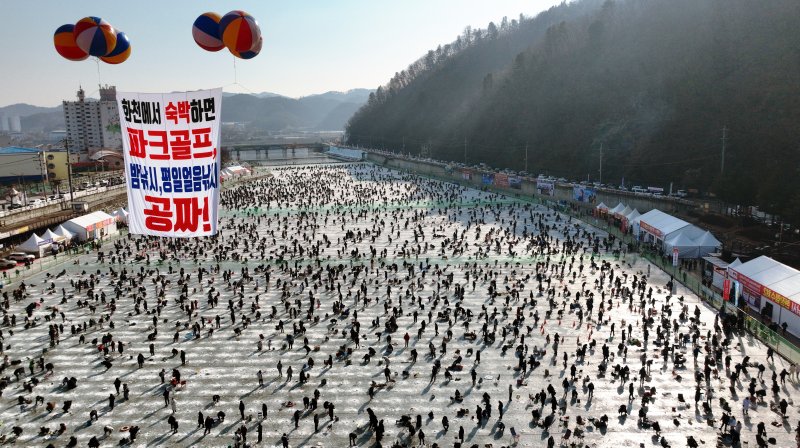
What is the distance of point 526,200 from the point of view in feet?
215

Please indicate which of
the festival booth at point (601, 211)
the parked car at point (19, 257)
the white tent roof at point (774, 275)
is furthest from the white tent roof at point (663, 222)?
the parked car at point (19, 257)

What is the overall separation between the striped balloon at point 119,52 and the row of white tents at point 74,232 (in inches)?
1192

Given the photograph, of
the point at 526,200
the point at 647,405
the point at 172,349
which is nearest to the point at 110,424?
the point at 172,349

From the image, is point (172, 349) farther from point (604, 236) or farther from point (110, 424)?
point (604, 236)

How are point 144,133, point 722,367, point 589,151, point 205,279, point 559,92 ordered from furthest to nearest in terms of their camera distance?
1. point 559,92
2. point 589,151
3. point 205,279
4. point 722,367
5. point 144,133

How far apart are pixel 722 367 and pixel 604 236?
26.2 m

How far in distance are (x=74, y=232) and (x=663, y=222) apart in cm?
4389

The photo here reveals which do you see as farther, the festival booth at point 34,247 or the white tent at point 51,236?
the white tent at point 51,236

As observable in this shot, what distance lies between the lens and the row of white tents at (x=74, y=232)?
37781 mm

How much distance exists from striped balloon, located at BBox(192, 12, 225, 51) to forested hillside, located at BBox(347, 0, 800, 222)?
39.1 meters

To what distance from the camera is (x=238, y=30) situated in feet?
37.2

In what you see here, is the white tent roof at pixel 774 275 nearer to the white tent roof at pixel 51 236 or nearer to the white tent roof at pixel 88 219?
the white tent roof at pixel 51 236

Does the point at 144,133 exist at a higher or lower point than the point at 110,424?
higher

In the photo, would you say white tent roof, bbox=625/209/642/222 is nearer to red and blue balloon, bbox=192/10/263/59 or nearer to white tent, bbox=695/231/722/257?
white tent, bbox=695/231/722/257
